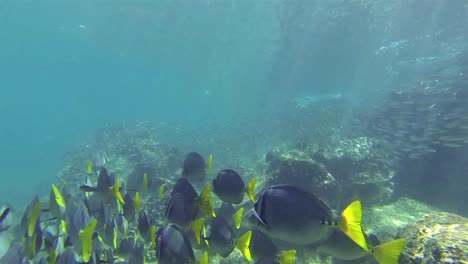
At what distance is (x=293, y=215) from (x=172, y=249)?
102 cm

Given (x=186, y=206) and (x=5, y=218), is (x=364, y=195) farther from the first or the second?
(x=5, y=218)

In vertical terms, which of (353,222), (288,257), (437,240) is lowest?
(437,240)

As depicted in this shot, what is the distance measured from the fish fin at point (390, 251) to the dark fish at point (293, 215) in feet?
1.26

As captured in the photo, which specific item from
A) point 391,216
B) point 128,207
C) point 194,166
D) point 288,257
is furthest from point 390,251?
point 391,216

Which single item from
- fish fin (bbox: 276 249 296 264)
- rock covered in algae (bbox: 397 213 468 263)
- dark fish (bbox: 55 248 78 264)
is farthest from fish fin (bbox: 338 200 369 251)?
dark fish (bbox: 55 248 78 264)

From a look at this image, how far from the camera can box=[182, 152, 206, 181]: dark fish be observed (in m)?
5.45

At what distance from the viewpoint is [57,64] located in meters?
89.6

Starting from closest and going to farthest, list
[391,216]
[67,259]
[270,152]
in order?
[67,259]
[391,216]
[270,152]

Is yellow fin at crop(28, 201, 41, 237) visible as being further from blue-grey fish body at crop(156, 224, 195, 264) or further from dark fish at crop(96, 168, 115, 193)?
blue-grey fish body at crop(156, 224, 195, 264)

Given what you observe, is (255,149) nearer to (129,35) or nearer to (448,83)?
(448,83)

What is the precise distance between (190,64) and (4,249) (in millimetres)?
72274

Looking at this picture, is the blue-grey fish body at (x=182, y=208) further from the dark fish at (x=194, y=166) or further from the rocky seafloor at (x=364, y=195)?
the rocky seafloor at (x=364, y=195)

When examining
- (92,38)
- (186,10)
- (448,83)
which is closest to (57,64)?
(92,38)

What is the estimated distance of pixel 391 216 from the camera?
9211 millimetres
